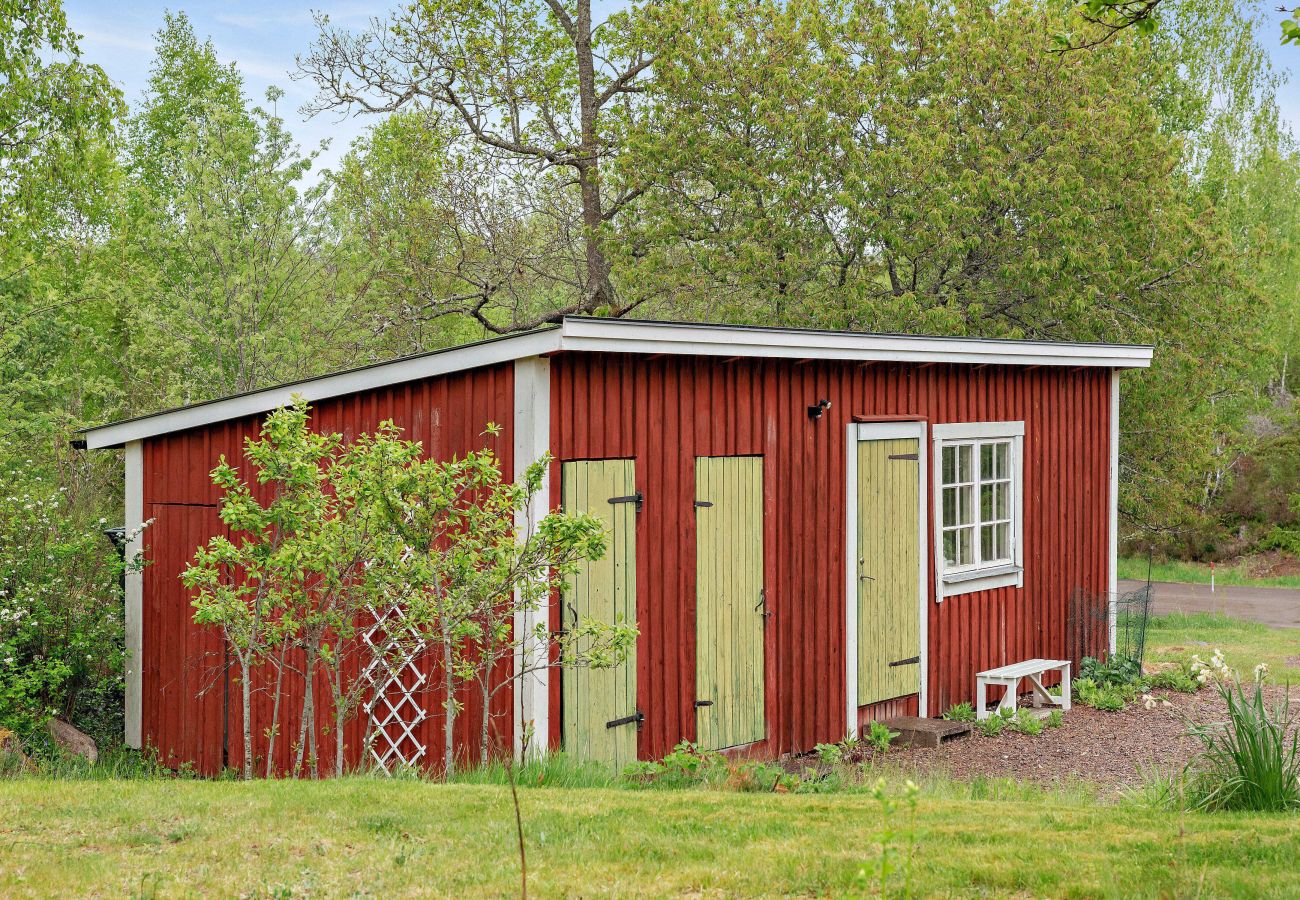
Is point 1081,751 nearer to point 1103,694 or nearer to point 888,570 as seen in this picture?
point 888,570

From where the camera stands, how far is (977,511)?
11469 mm

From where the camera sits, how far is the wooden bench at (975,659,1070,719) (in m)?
11.1

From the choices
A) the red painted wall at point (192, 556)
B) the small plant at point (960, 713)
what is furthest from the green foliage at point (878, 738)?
the red painted wall at point (192, 556)

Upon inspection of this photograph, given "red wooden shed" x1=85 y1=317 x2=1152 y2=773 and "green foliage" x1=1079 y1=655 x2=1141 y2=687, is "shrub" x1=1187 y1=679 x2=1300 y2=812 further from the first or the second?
"green foliage" x1=1079 y1=655 x2=1141 y2=687

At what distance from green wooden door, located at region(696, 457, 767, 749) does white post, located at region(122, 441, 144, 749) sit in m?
4.21

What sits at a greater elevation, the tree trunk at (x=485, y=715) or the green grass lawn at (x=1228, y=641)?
the tree trunk at (x=485, y=715)

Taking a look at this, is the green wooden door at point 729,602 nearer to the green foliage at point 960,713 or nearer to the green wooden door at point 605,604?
the green wooden door at point 605,604

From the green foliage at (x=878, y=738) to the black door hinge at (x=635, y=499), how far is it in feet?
9.86

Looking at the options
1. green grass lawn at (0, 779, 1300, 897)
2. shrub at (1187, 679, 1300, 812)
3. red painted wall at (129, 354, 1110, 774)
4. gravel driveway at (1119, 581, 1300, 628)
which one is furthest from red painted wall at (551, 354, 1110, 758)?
gravel driveway at (1119, 581, 1300, 628)

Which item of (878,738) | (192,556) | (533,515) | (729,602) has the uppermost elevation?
(533,515)

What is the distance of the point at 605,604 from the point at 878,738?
300cm

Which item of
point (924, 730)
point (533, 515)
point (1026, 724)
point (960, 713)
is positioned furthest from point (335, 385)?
point (1026, 724)

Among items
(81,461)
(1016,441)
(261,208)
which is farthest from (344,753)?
(261,208)

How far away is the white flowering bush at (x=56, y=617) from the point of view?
361 inches
